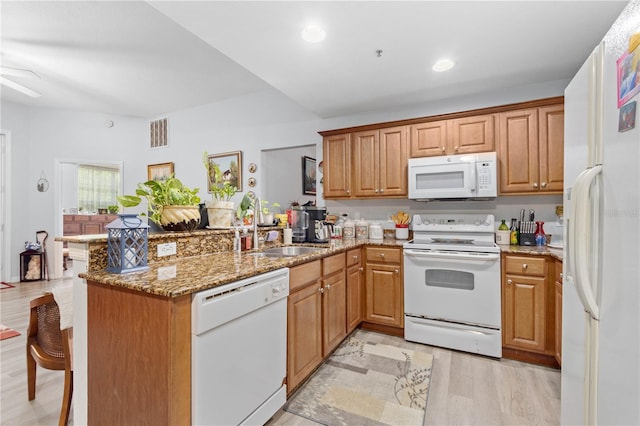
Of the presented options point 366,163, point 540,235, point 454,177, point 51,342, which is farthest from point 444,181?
point 51,342

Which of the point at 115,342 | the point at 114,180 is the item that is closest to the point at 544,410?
the point at 115,342

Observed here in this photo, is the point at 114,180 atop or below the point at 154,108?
below

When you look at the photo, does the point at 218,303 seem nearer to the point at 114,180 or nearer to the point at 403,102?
the point at 403,102

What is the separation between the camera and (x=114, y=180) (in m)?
7.56

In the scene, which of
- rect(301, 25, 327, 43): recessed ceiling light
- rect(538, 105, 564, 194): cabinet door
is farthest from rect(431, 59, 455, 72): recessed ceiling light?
rect(301, 25, 327, 43): recessed ceiling light

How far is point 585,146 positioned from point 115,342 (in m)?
2.10

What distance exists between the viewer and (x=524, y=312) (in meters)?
2.37

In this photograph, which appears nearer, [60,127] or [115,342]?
[115,342]

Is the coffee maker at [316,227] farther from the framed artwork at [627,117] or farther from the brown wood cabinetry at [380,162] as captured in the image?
the framed artwork at [627,117]

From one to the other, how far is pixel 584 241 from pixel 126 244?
188 centimetres

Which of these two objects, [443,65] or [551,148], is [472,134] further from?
[443,65]

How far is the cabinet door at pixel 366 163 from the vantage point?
329 cm

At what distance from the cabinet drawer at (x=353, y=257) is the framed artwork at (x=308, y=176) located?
2.60m

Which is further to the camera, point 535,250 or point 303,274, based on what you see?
point 535,250
